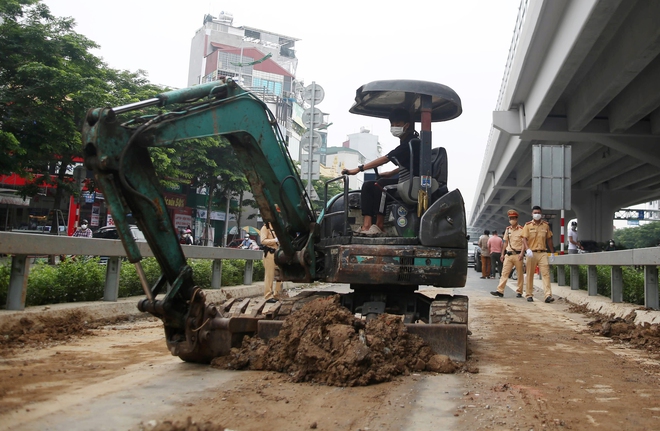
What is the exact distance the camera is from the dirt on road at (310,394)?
362 centimetres

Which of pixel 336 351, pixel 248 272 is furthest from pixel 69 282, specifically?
pixel 248 272

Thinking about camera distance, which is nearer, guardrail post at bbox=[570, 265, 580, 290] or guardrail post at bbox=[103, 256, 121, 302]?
guardrail post at bbox=[103, 256, 121, 302]

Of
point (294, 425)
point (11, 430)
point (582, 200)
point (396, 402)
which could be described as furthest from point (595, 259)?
point (582, 200)

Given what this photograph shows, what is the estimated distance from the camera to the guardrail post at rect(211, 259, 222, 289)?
12930 millimetres

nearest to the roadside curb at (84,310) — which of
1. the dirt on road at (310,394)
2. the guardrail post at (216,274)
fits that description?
the dirt on road at (310,394)

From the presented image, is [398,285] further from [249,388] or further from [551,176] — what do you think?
[551,176]

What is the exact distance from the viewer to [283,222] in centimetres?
625

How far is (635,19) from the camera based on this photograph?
12.8m

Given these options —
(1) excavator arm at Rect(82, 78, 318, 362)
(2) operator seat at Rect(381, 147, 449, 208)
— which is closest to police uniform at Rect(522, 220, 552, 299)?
(2) operator seat at Rect(381, 147, 449, 208)

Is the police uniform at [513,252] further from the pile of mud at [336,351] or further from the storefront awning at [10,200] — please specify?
the storefront awning at [10,200]

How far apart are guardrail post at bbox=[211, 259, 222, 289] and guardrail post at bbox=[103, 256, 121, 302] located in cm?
391

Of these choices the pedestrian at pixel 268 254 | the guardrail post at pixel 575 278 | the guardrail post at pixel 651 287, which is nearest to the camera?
the guardrail post at pixel 651 287

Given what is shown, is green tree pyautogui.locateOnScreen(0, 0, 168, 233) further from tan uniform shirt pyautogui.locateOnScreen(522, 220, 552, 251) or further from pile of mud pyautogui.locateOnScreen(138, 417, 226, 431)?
Result: pile of mud pyautogui.locateOnScreen(138, 417, 226, 431)

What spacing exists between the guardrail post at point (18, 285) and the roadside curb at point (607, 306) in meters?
7.71
